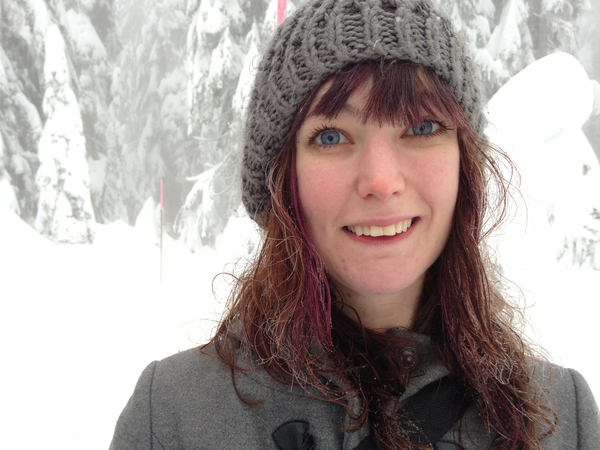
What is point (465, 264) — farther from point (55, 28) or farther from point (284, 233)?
point (55, 28)

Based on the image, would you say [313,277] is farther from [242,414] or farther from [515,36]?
[515,36]

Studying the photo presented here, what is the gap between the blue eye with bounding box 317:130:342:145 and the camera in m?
0.73

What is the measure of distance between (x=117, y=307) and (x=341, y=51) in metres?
2.24

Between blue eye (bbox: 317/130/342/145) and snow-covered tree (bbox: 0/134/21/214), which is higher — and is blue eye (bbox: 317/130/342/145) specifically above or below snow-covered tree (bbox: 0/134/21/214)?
above

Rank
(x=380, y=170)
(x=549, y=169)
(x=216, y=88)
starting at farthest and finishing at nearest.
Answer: (x=216, y=88)
(x=549, y=169)
(x=380, y=170)

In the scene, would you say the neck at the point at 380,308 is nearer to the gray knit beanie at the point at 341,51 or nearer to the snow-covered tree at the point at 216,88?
the gray knit beanie at the point at 341,51

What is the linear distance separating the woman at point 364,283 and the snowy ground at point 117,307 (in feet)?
2.64

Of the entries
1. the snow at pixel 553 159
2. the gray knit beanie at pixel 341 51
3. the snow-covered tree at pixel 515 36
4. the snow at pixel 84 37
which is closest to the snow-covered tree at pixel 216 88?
the snow at pixel 84 37

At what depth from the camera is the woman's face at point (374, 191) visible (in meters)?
A: 0.70

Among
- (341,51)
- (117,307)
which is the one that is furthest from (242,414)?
(117,307)

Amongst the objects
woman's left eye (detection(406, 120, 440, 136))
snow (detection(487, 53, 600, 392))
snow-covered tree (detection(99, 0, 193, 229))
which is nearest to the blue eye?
woman's left eye (detection(406, 120, 440, 136))

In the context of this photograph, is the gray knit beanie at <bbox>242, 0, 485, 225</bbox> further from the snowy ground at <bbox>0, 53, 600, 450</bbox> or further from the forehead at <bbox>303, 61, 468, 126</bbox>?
the snowy ground at <bbox>0, 53, 600, 450</bbox>

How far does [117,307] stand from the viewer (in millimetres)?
2418

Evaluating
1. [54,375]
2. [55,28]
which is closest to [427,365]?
[54,375]
